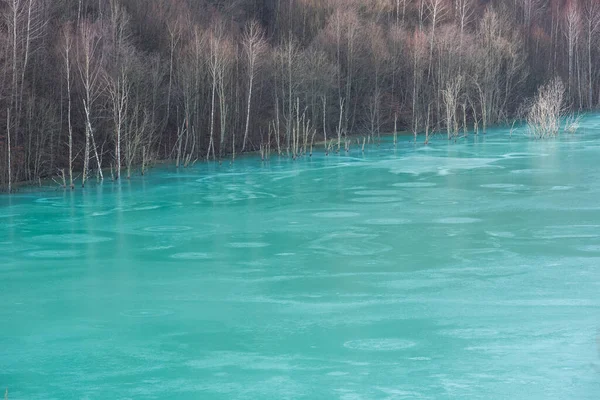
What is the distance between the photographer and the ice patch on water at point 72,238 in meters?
14.7

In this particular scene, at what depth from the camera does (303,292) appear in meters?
11.1

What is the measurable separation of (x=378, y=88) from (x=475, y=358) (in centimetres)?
3122

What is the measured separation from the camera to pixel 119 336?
9438mm

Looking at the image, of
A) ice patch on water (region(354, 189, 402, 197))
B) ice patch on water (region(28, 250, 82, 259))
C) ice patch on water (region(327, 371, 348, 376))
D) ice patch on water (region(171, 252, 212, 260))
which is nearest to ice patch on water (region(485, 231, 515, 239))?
ice patch on water (region(171, 252, 212, 260))

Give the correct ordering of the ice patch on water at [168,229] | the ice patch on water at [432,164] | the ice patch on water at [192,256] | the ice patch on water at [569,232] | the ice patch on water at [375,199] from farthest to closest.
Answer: the ice patch on water at [432,164] → the ice patch on water at [375,199] → the ice patch on water at [168,229] → the ice patch on water at [569,232] → the ice patch on water at [192,256]

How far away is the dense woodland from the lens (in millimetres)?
23031

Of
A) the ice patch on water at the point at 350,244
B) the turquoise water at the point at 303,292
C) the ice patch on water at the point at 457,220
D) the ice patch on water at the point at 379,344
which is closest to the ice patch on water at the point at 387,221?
the turquoise water at the point at 303,292

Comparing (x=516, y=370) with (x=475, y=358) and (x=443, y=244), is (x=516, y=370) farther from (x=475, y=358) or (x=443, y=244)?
(x=443, y=244)

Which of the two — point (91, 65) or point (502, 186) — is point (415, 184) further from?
point (91, 65)

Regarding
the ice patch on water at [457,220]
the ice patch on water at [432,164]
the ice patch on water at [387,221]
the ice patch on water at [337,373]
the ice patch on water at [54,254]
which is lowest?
the ice patch on water at [337,373]

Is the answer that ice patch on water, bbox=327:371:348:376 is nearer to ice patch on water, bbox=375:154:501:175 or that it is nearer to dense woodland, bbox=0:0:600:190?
dense woodland, bbox=0:0:600:190

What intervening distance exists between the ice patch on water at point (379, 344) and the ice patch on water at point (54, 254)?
19.8 ft

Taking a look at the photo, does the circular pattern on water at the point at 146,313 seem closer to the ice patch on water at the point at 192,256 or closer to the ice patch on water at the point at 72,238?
the ice patch on water at the point at 192,256

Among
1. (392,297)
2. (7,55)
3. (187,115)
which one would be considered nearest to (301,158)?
(187,115)
